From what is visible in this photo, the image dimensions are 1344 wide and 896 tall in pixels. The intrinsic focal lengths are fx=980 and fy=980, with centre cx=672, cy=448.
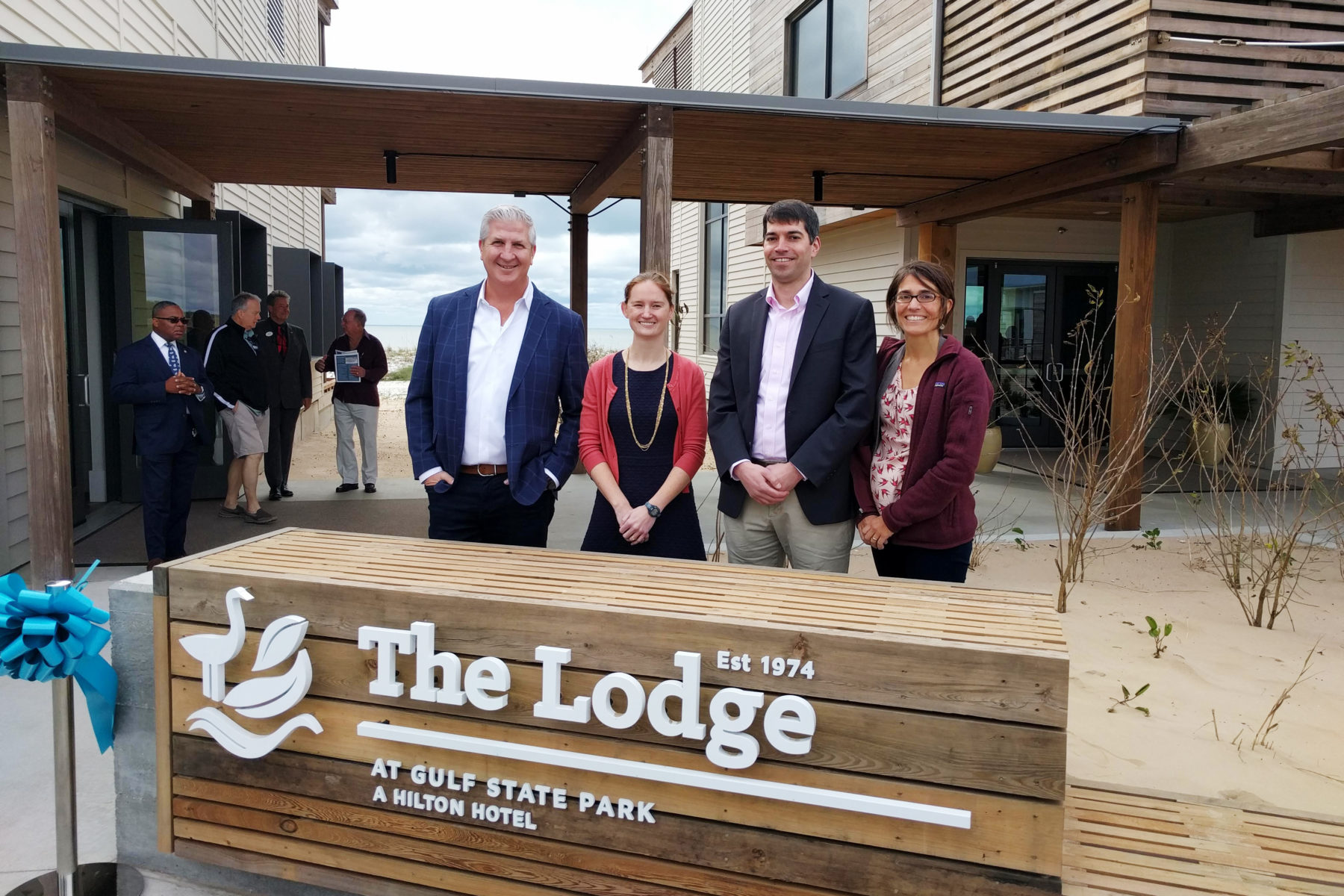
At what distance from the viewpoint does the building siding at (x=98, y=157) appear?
5.83m

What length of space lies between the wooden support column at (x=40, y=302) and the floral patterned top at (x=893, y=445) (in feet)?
13.8

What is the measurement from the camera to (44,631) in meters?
2.38

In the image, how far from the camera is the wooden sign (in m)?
2.05

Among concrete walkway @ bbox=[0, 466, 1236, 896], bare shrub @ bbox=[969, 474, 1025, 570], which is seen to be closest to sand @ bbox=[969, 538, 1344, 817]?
bare shrub @ bbox=[969, 474, 1025, 570]

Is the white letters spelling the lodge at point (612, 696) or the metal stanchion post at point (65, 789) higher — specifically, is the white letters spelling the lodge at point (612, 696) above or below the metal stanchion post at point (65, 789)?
above

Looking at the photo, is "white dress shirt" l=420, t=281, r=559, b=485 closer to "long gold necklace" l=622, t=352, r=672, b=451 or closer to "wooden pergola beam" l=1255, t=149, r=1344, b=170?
"long gold necklace" l=622, t=352, r=672, b=451

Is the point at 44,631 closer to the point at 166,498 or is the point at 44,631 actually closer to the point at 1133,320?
the point at 166,498

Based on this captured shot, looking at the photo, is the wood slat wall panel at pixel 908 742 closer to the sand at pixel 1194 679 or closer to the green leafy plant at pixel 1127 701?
the sand at pixel 1194 679

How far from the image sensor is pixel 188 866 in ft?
8.91

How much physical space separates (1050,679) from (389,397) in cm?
2633

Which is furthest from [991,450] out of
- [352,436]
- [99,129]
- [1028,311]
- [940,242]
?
[99,129]

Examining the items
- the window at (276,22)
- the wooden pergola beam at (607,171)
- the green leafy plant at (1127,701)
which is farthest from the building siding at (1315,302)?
the window at (276,22)

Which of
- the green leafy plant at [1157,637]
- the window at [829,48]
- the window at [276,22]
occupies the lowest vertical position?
the green leafy plant at [1157,637]

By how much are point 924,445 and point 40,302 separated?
14.6ft
